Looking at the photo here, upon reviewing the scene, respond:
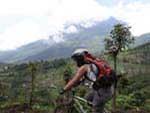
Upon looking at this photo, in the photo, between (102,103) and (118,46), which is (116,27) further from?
(102,103)

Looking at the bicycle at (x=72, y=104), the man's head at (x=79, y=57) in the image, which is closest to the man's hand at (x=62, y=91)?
the bicycle at (x=72, y=104)

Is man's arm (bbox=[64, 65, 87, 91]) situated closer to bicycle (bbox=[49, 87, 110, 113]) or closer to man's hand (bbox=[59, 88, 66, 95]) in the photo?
man's hand (bbox=[59, 88, 66, 95])

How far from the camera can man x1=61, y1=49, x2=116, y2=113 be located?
35.6 ft

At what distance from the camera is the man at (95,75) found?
10844 mm

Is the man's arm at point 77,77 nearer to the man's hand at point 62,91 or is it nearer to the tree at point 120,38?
the man's hand at point 62,91

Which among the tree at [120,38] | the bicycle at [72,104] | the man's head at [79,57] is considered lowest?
the bicycle at [72,104]

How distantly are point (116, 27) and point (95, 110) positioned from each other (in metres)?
47.6

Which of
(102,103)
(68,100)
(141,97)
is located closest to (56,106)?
(68,100)

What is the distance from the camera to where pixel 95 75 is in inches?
439

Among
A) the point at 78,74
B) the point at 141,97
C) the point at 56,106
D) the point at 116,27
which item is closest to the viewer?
the point at 78,74

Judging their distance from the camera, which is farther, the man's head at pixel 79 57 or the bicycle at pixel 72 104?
the bicycle at pixel 72 104

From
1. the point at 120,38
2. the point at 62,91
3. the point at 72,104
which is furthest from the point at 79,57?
the point at 120,38

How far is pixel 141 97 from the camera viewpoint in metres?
87.8

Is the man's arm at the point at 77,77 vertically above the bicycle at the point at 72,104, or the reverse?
the man's arm at the point at 77,77
